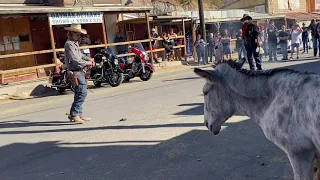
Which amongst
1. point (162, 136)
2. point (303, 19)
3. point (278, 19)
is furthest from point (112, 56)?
point (303, 19)

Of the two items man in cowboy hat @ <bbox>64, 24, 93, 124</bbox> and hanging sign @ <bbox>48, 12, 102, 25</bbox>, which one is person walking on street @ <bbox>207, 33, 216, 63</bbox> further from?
man in cowboy hat @ <bbox>64, 24, 93, 124</bbox>

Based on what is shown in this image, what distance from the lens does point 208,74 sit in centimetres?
368

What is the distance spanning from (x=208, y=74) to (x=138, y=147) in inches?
112

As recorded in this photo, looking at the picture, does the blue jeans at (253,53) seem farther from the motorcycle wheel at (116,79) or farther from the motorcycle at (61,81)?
the motorcycle at (61,81)

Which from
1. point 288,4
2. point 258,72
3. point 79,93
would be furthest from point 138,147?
point 288,4

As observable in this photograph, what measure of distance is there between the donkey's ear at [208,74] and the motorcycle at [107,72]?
1137 cm

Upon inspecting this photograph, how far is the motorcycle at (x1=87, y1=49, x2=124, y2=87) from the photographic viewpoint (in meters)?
14.9

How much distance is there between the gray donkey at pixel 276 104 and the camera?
2955 mm

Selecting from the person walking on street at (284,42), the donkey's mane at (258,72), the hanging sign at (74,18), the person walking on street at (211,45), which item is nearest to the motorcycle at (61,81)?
the hanging sign at (74,18)

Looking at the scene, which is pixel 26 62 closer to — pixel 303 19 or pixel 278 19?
pixel 278 19

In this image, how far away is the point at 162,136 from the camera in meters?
6.73

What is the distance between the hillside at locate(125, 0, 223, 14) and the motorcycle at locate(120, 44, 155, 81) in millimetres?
12690

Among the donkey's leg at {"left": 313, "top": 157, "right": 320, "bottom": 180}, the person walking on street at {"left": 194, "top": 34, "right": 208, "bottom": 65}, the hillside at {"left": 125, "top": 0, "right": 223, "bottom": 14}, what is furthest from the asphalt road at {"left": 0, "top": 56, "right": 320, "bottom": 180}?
the hillside at {"left": 125, "top": 0, "right": 223, "bottom": 14}

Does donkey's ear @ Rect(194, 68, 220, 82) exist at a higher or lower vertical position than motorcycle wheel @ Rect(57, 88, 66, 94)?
higher
